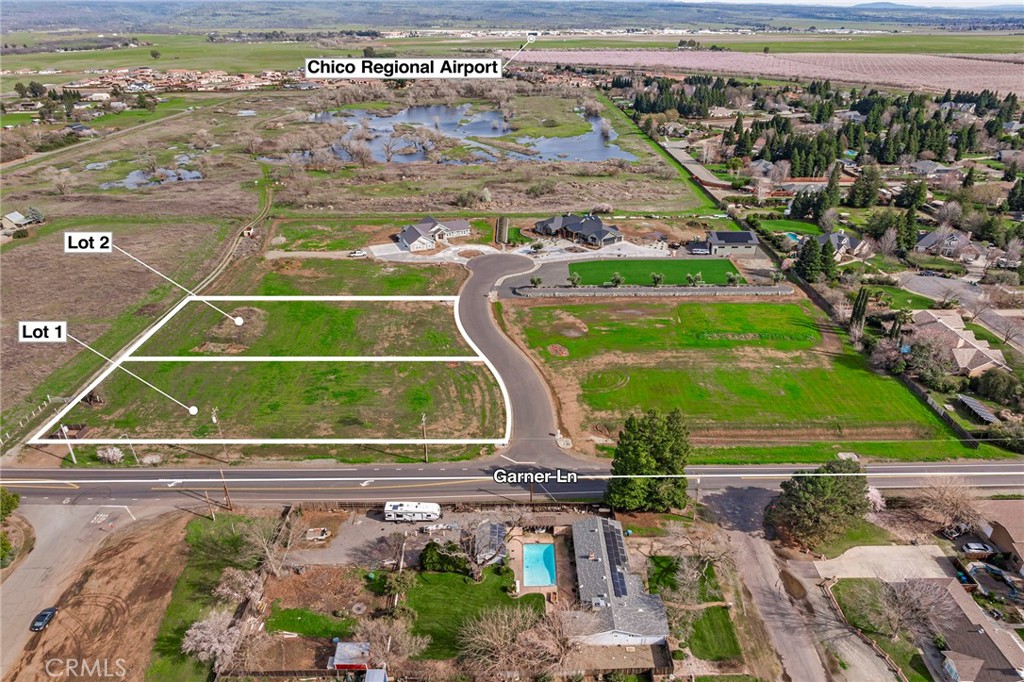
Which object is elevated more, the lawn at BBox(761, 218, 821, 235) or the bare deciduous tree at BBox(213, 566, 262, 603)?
the lawn at BBox(761, 218, 821, 235)

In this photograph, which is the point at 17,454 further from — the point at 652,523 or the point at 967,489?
the point at 967,489

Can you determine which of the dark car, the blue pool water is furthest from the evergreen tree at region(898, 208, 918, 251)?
the dark car

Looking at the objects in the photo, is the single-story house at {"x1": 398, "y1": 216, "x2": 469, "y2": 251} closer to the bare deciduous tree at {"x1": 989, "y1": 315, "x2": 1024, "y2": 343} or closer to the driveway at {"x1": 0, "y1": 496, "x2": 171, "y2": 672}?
the driveway at {"x1": 0, "y1": 496, "x2": 171, "y2": 672}

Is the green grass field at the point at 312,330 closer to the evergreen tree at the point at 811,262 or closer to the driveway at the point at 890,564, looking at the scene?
the driveway at the point at 890,564

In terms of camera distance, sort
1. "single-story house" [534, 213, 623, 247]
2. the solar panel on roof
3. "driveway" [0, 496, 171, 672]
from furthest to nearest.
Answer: "single-story house" [534, 213, 623, 247] → the solar panel on roof → "driveway" [0, 496, 171, 672]

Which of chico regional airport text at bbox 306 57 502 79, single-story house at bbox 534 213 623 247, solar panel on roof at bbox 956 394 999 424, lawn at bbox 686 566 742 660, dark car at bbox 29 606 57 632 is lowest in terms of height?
dark car at bbox 29 606 57 632

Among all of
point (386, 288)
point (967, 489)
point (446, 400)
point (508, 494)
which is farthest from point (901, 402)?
point (386, 288)
